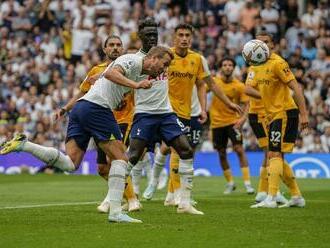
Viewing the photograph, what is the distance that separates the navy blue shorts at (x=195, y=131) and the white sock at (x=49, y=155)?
512cm

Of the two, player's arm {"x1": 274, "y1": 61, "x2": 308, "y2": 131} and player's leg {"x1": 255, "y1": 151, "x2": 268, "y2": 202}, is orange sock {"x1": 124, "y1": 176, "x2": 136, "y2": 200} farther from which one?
player's leg {"x1": 255, "y1": 151, "x2": 268, "y2": 202}

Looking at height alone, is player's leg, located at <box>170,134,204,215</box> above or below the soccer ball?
below

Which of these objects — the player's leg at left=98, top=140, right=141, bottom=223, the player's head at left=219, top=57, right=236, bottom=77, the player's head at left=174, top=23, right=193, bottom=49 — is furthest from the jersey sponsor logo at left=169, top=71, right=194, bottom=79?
the player's head at left=219, top=57, right=236, bottom=77

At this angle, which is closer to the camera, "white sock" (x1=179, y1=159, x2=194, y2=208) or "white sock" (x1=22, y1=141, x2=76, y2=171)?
"white sock" (x1=22, y1=141, x2=76, y2=171)

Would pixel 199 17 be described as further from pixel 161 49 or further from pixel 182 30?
pixel 161 49

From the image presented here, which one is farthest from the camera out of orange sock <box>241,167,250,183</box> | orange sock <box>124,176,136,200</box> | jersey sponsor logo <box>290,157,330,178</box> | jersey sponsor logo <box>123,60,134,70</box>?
jersey sponsor logo <box>290,157,330,178</box>

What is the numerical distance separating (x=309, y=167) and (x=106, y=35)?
9637 mm

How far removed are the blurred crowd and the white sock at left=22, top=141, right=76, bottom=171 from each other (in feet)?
51.4

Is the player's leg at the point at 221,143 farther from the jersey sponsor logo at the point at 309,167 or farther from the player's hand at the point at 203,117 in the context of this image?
Answer: the jersey sponsor logo at the point at 309,167

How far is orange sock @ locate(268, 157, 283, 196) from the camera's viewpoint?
15141 mm

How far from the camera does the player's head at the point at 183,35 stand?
15.9 m

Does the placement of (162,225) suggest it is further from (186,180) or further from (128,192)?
(128,192)

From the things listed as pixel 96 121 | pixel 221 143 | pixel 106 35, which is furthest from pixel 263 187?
pixel 106 35

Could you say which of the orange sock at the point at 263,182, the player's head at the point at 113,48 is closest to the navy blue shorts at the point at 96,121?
the player's head at the point at 113,48
